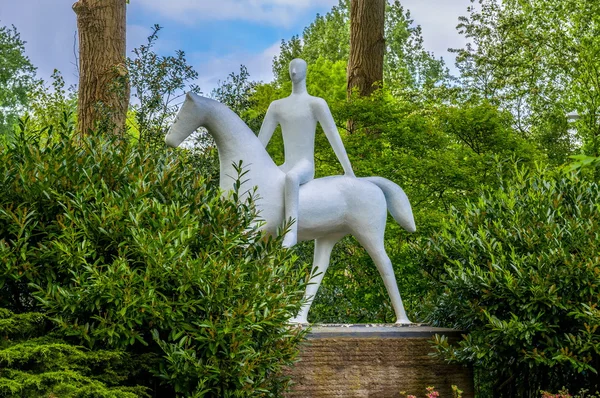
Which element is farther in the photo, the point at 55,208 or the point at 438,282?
the point at 438,282

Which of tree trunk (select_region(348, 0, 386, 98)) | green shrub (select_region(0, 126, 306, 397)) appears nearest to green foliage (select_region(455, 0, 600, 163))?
tree trunk (select_region(348, 0, 386, 98))

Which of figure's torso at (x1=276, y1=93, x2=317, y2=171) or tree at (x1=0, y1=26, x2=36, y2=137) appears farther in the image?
tree at (x1=0, y1=26, x2=36, y2=137)

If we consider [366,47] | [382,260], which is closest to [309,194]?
[382,260]

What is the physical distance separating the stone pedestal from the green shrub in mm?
954

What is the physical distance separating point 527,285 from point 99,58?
21.3 feet

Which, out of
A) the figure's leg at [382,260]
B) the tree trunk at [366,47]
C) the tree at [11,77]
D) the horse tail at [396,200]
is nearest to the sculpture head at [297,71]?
the horse tail at [396,200]

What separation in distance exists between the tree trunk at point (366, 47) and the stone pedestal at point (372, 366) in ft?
23.1

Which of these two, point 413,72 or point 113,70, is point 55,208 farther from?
point 413,72

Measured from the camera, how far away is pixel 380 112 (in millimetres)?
11758

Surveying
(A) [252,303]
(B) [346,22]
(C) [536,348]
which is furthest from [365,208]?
(B) [346,22]

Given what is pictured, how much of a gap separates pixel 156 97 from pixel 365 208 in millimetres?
3607

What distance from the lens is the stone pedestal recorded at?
6.77m

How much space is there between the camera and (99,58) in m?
10.5

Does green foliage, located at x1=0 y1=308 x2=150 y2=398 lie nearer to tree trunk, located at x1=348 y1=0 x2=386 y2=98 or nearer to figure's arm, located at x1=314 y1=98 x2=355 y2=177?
figure's arm, located at x1=314 y1=98 x2=355 y2=177
